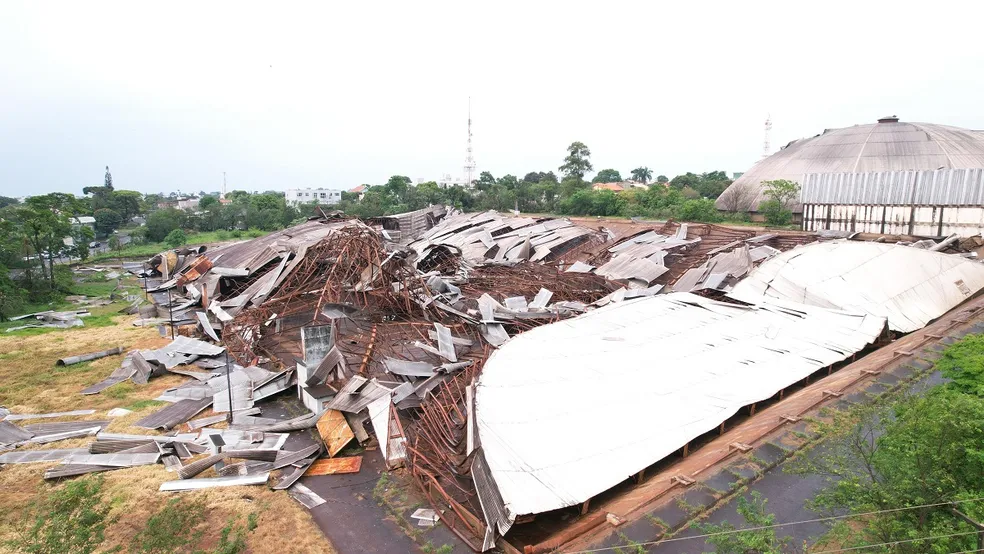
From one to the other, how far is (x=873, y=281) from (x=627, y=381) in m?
11.6

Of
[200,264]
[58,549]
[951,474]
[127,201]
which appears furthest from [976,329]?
[127,201]

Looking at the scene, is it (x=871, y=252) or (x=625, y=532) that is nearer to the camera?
(x=625, y=532)

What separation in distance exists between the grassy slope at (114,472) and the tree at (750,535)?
17.7 ft

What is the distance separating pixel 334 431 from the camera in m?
10.7

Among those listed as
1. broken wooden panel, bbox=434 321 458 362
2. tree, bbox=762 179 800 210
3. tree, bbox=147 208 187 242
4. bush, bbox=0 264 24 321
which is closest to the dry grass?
broken wooden panel, bbox=434 321 458 362

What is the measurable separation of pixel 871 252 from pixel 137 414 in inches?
901

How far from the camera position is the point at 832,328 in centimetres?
1274

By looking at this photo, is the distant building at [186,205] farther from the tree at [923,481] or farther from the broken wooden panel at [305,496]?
the tree at [923,481]

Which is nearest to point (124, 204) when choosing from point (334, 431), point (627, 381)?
point (334, 431)

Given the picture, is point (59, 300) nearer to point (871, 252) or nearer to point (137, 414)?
point (137, 414)

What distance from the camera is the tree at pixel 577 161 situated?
6222 cm

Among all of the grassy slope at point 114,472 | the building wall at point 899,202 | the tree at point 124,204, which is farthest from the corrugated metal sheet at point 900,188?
the tree at point 124,204

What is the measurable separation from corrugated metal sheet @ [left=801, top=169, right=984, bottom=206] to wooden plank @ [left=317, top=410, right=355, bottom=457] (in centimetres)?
2994

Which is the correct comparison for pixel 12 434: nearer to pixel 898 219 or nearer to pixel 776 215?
pixel 898 219
